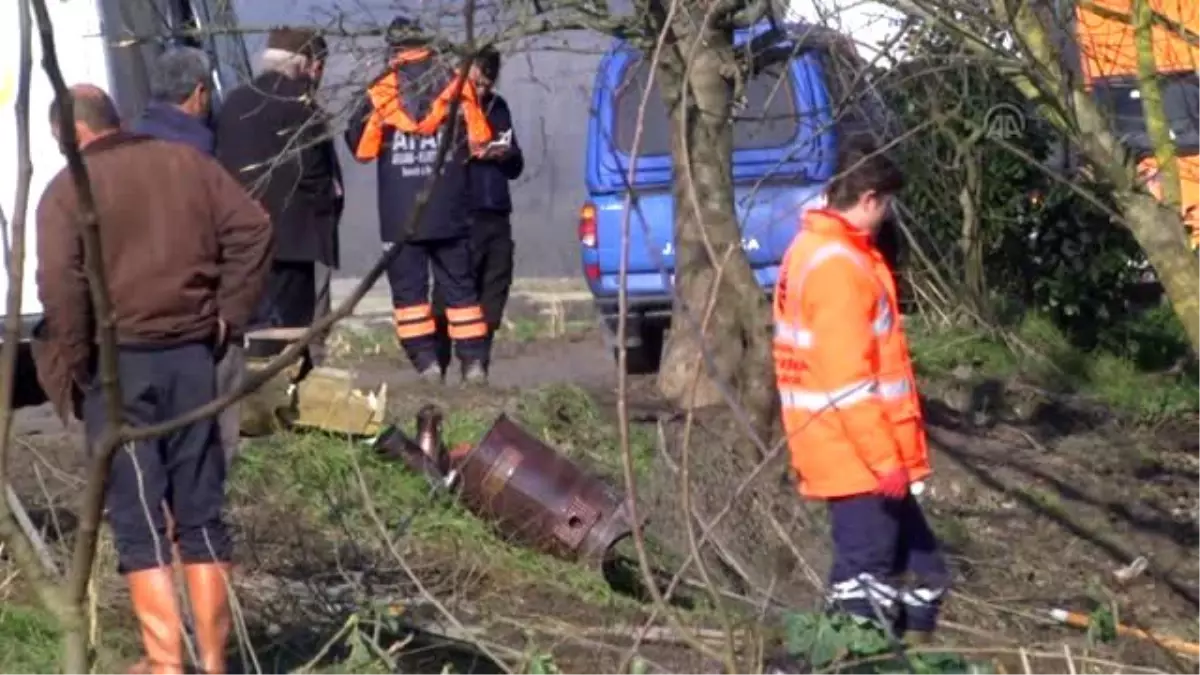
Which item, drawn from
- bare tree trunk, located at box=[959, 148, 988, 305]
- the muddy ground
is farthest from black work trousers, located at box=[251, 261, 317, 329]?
bare tree trunk, located at box=[959, 148, 988, 305]

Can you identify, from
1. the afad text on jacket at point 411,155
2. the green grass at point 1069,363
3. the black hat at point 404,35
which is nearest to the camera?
the black hat at point 404,35

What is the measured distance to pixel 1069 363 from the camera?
12.2 metres

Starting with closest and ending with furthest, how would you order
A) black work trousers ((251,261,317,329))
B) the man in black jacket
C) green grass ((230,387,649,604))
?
1. green grass ((230,387,649,604))
2. black work trousers ((251,261,317,329))
3. the man in black jacket

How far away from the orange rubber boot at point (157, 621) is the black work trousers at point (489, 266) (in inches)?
185

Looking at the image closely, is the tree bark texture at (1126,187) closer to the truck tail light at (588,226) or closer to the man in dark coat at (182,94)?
the man in dark coat at (182,94)

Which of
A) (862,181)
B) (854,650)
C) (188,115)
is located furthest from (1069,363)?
(854,650)

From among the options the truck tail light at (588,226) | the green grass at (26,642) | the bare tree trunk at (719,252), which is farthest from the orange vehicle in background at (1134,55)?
the truck tail light at (588,226)

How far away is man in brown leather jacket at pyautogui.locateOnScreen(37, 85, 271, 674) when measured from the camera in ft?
18.5

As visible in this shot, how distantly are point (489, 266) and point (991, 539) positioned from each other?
115 inches

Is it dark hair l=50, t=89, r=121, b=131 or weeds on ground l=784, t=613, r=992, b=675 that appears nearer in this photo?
weeds on ground l=784, t=613, r=992, b=675

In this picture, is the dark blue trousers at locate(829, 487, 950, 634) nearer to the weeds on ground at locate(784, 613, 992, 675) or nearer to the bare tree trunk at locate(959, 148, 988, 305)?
the weeds on ground at locate(784, 613, 992, 675)

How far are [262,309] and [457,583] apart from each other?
300cm

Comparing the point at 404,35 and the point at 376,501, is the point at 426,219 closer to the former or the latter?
the point at 404,35

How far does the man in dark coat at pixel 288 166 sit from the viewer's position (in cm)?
954
